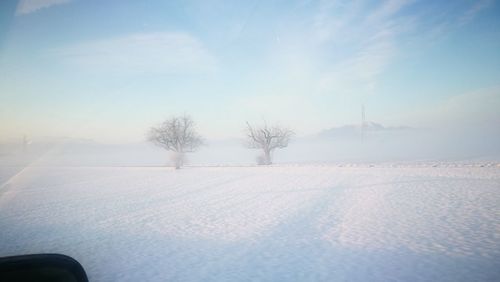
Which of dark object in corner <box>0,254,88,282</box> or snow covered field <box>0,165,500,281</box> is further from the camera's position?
snow covered field <box>0,165,500,281</box>

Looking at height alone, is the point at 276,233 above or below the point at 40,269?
below

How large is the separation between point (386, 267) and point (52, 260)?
7.25 metres

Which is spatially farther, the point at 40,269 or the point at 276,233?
the point at 276,233

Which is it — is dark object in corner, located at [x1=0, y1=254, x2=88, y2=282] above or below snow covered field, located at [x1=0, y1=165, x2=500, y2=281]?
above

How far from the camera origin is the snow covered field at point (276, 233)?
19.9ft

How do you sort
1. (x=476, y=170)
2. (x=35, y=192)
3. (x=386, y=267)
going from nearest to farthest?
(x=386, y=267)
(x=35, y=192)
(x=476, y=170)

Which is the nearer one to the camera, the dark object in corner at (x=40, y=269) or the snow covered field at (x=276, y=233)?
the dark object in corner at (x=40, y=269)

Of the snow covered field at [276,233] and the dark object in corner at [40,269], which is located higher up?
the dark object in corner at [40,269]

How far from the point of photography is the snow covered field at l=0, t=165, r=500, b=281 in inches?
239

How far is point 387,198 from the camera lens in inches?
531

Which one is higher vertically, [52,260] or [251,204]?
[52,260]

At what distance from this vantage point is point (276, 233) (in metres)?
8.80

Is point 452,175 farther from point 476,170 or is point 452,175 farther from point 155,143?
point 155,143

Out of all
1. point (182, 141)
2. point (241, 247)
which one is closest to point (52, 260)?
point (241, 247)
